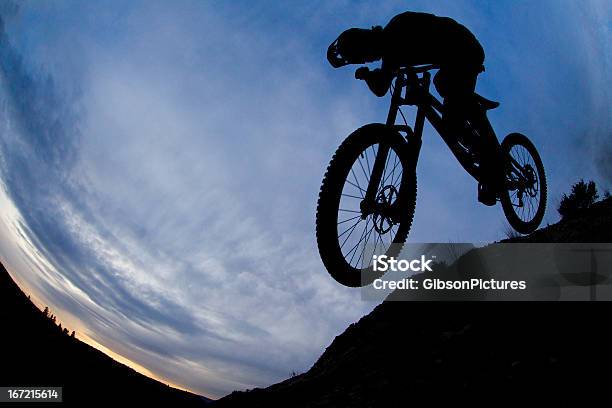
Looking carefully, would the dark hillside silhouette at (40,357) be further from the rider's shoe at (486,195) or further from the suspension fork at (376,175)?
the suspension fork at (376,175)

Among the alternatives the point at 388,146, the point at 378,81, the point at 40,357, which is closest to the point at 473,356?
the point at 388,146

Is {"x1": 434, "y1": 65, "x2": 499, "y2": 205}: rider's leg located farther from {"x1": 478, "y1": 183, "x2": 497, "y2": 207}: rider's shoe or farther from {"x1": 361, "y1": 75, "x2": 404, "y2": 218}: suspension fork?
{"x1": 361, "y1": 75, "x2": 404, "y2": 218}: suspension fork

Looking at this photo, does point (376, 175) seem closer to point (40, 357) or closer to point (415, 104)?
point (415, 104)

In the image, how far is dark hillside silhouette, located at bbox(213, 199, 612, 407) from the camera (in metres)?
2.57

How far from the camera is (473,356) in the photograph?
10.6ft

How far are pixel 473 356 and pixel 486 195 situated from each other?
2609mm

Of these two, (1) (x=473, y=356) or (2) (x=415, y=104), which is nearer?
(1) (x=473, y=356)

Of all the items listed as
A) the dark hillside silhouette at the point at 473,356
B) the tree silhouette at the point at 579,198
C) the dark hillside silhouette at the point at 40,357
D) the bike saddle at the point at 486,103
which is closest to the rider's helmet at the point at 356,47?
the bike saddle at the point at 486,103

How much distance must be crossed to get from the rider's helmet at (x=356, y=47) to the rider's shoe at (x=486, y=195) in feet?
8.16

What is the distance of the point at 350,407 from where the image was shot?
11.3 feet

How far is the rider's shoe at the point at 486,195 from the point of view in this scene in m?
5.18

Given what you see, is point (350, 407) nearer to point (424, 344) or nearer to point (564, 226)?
point (424, 344)

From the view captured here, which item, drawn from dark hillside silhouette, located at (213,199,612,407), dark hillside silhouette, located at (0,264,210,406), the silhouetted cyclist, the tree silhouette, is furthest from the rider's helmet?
dark hillside silhouette, located at (0,264,210,406)

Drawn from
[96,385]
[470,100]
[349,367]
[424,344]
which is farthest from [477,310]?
[96,385]
